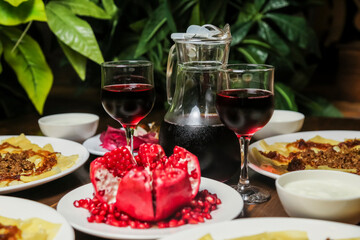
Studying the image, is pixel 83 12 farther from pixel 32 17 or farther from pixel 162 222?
pixel 162 222

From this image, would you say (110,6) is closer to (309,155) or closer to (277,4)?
(277,4)

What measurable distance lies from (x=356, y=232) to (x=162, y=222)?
37cm

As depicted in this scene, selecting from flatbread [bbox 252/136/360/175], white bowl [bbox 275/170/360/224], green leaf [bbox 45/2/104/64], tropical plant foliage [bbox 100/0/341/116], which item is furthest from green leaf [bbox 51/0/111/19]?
white bowl [bbox 275/170/360/224]

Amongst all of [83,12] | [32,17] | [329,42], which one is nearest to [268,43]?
[83,12]

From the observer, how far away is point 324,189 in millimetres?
1002

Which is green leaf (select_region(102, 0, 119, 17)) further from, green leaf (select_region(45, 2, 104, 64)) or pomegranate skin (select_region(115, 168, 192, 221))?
pomegranate skin (select_region(115, 168, 192, 221))

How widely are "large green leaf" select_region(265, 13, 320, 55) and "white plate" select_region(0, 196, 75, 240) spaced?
7.82 ft

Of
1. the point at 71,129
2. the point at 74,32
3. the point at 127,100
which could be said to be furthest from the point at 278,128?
the point at 74,32

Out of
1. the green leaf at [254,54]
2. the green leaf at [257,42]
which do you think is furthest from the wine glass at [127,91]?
the green leaf at [257,42]

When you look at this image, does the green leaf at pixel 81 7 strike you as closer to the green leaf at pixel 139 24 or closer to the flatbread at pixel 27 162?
the green leaf at pixel 139 24

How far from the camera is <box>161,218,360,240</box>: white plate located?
0.82 metres

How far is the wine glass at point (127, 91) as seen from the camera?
1.27 meters

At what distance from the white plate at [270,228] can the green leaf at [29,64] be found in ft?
5.44

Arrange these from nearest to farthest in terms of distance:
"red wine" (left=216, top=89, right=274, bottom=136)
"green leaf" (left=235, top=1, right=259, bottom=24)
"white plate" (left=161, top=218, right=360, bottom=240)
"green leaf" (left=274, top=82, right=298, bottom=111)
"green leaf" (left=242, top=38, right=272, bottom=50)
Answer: "white plate" (left=161, top=218, right=360, bottom=240)
"red wine" (left=216, top=89, right=274, bottom=136)
"green leaf" (left=274, top=82, right=298, bottom=111)
"green leaf" (left=242, top=38, right=272, bottom=50)
"green leaf" (left=235, top=1, right=259, bottom=24)
